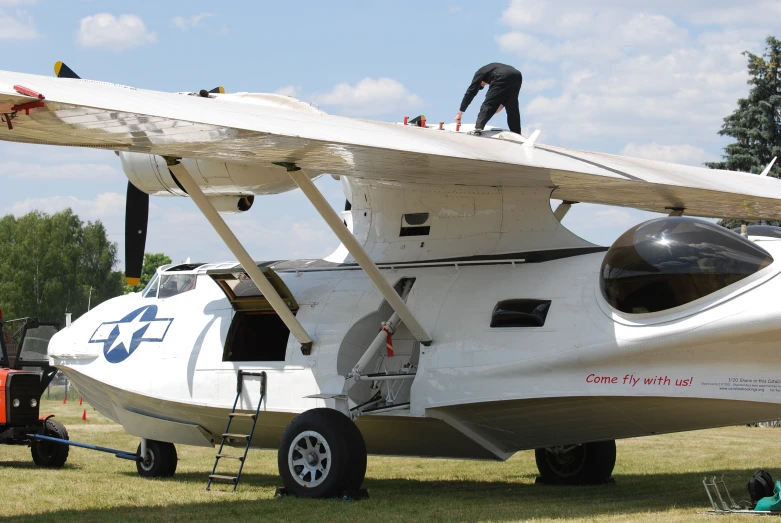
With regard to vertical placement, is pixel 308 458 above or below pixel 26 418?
above

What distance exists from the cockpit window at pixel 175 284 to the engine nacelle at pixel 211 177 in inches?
73.5

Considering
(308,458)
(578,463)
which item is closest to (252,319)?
(308,458)

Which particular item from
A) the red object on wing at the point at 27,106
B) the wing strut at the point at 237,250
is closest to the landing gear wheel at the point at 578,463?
the wing strut at the point at 237,250

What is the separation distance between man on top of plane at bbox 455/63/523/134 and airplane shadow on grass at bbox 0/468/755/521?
4917mm

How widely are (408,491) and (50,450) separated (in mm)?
7210

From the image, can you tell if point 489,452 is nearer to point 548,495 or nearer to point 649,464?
point 548,495

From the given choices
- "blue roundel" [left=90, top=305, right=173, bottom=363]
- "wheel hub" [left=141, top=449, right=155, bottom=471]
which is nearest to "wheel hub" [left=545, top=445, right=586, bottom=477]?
"blue roundel" [left=90, top=305, right=173, bottom=363]

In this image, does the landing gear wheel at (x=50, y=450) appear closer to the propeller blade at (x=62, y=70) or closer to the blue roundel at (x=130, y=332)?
the blue roundel at (x=130, y=332)

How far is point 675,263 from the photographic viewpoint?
33.4ft

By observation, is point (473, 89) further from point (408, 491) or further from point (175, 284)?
point (408, 491)

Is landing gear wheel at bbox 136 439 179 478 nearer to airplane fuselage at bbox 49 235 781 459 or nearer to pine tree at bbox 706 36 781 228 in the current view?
airplane fuselage at bbox 49 235 781 459

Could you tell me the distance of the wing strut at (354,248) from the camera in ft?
36.5

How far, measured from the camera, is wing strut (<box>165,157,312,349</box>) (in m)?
11.1

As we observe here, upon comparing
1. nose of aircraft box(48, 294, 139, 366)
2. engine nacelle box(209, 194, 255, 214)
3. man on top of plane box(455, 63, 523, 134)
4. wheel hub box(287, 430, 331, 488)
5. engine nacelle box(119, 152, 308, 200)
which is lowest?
wheel hub box(287, 430, 331, 488)
